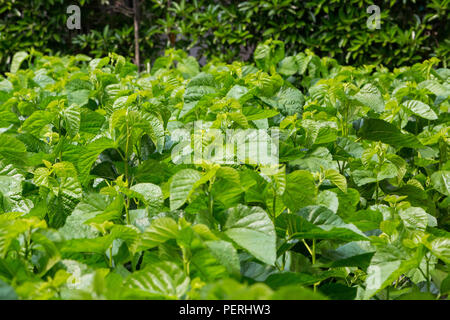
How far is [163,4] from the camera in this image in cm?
648

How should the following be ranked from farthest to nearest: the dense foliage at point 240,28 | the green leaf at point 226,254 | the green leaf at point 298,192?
the dense foliage at point 240,28 < the green leaf at point 298,192 < the green leaf at point 226,254

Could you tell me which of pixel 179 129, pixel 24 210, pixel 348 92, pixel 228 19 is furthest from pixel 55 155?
pixel 228 19

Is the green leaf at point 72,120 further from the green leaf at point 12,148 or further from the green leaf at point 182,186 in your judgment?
the green leaf at point 182,186

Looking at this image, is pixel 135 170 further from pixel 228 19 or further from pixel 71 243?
pixel 228 19

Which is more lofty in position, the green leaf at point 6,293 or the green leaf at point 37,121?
the green leaf at point 37,121

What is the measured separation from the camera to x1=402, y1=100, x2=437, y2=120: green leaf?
Result: 183cm

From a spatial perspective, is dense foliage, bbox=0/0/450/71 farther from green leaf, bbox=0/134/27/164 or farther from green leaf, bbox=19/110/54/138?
green leaf, bbox=0/134/27/164

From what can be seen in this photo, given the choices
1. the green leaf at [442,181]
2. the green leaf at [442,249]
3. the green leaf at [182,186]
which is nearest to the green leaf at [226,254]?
the green leaf at [182,186]

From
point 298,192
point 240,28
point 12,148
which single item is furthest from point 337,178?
point 240,28

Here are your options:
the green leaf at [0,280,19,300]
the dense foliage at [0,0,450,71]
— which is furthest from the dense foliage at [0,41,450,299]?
the dense foliage at [0,0,450,71]

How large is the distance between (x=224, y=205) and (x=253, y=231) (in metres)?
0.15

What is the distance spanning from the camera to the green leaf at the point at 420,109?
1.83 meters

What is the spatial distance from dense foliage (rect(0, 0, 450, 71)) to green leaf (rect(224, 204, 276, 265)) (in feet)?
15.5

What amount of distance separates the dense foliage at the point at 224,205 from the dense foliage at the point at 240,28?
11.5ft
